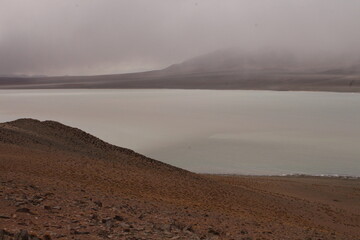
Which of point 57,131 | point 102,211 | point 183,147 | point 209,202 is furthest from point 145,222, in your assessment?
point 183,147

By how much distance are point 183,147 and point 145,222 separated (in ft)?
69.9

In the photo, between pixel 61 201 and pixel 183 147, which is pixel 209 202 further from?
pixel 183 147

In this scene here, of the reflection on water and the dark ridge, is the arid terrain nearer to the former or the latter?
the dark ridge

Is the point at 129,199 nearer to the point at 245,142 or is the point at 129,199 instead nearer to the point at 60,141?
the point at 60,141

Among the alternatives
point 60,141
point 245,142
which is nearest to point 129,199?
point 60,141

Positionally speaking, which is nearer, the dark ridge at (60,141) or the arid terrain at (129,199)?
the arid terrain at (129,199)

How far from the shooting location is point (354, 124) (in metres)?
39.9

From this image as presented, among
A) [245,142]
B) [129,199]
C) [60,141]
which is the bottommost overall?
[245,142]

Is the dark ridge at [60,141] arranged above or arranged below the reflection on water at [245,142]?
above

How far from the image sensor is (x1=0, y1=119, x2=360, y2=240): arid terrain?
20.9 ft

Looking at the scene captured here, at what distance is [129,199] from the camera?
9.02 m

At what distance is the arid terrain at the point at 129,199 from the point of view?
637cm

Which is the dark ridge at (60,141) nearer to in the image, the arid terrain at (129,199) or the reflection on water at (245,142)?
the arid terrain at (129,199)

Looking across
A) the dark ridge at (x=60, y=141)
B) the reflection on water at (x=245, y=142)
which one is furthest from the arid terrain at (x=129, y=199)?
the reflection on water at (x=245, y=142)
